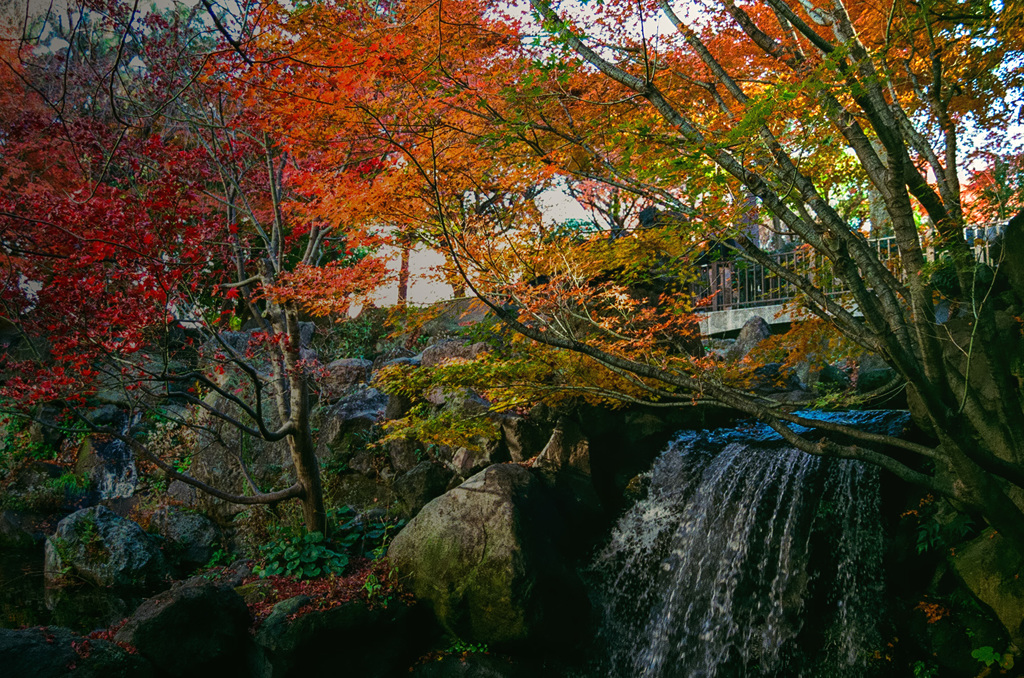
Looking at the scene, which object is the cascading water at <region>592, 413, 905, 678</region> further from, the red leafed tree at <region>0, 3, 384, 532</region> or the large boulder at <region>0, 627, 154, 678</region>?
the large boulder at <region>0, 627, 154, 678</region>

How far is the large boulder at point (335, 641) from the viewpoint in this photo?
6551 mm

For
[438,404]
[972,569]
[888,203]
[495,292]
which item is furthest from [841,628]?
[438,404]

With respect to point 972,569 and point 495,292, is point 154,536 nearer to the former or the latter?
point 495,292

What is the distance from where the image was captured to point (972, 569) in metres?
5.89

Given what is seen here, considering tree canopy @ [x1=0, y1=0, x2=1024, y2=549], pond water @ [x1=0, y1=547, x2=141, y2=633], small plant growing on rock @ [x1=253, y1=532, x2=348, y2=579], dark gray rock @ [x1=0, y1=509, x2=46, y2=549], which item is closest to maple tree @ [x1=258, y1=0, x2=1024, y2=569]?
tree canopy @ [x1=0, y1=0, x2=1024, y2=549]

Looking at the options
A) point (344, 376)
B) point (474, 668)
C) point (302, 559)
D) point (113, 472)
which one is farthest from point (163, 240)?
point (113, 472)

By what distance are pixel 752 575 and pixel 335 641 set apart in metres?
5.14

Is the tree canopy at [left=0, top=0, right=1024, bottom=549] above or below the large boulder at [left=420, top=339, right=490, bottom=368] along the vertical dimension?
above

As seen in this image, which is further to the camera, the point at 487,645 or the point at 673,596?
the point at 673,596

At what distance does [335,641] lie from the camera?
269 inches

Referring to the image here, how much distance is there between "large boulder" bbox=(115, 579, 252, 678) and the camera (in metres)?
A: 6.16

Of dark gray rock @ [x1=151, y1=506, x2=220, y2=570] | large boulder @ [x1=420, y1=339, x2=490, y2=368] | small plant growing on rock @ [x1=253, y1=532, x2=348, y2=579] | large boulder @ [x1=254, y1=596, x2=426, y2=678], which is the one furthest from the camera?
large boulder @ [x1=420, y1=339, x2=490, y2=368]

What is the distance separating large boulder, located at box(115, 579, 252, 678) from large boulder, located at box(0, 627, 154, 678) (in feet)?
1.17

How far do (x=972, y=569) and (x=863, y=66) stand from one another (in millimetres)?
5082
